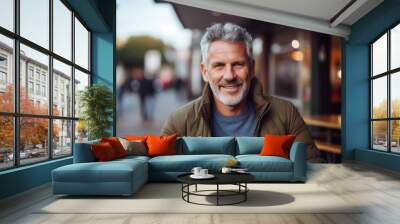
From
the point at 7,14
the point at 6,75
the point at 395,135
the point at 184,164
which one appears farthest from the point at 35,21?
the point at 395,135

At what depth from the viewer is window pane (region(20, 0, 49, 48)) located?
5645 millimetres

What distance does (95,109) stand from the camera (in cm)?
780

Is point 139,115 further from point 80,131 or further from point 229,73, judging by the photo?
point 229,73

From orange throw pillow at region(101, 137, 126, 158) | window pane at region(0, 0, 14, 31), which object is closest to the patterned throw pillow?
orange throw pillow at region(101, 137, 126, 158)

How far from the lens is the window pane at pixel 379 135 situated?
336 inches

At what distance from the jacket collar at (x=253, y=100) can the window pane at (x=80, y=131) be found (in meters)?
2.36

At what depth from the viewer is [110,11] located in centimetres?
859

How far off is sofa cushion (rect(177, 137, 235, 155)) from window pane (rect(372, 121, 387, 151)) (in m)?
3.55

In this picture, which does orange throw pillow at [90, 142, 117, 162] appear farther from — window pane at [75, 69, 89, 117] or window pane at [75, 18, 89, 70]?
window pane at [75, 18, 89, 70]

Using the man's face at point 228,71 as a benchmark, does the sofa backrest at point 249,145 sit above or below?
below

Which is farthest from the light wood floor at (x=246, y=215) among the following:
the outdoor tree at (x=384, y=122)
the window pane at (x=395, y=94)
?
the window pane at (x=395, y=94)

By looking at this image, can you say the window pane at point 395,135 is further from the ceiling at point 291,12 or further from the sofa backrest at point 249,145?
the sofa backrest at point 249,145

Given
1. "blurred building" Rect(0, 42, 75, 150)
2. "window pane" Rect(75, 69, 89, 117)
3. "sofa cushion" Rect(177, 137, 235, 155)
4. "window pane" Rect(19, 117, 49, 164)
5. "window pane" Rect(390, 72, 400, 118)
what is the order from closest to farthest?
"blurred building" Rect(0, 42, 75, 150) < "window pane" Rect(19, 117, 49, 164) < "sofa cushion" Rect(177, 137, 235, 155) < "window pane" Rect(75, 69, 89, 117) < "window pane" Rect(390, 72, 400, 118)

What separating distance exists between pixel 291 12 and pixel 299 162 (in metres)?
3.70
